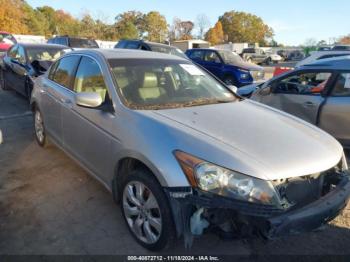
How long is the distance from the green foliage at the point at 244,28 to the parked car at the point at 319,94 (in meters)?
96.1

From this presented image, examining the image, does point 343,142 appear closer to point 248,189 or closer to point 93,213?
point 248,189

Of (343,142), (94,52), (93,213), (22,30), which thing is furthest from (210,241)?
(22,30)

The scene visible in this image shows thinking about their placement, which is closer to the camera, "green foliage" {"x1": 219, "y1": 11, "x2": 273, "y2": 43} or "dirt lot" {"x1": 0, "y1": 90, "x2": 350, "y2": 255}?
"dirt lot" {"x1": 0, "y1": 90, "x2": 350, "y2": 255}

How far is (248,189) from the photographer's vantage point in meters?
2.41

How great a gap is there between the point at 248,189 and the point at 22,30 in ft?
197

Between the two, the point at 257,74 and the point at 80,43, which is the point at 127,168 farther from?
the point at 80,43

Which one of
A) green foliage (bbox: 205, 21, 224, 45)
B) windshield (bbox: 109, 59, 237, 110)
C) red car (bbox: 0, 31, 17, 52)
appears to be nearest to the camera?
windshield (bbox: 109, 59, 237, 110)

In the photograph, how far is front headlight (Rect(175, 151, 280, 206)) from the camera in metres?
2.40

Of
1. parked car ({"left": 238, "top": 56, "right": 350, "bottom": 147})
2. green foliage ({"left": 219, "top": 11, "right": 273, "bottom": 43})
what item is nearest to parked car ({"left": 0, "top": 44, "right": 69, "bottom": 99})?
parked car ({"left": 238, "top": 56, "right": 350, "bottom": 147})

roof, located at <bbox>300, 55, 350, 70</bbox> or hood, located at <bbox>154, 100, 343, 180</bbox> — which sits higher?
roof, located at <bbox>300, 55, 350, 70</bbox>

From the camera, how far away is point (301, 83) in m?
5.99

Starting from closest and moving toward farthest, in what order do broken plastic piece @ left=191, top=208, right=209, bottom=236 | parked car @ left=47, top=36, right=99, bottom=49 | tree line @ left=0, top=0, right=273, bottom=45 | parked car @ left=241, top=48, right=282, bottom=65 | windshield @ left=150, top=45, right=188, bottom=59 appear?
broken plastic piece @ left=191, top=208, right=209, bottom=236 < windshield @ left=150, top=45, right=188, bottom=59 < parked car @ left=47, top=36, right=99, bottom=49 < parked car @ left=241, top=48, right=282, bottom=65 < tree line @ left=0, top=0, right=273, bottom=45

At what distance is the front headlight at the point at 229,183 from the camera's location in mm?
2404

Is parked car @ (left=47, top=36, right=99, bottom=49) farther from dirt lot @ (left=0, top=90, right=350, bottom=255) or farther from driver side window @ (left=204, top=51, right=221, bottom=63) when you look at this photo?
dirt lot @ (left=0, top=90, right=350, bottom=255)
